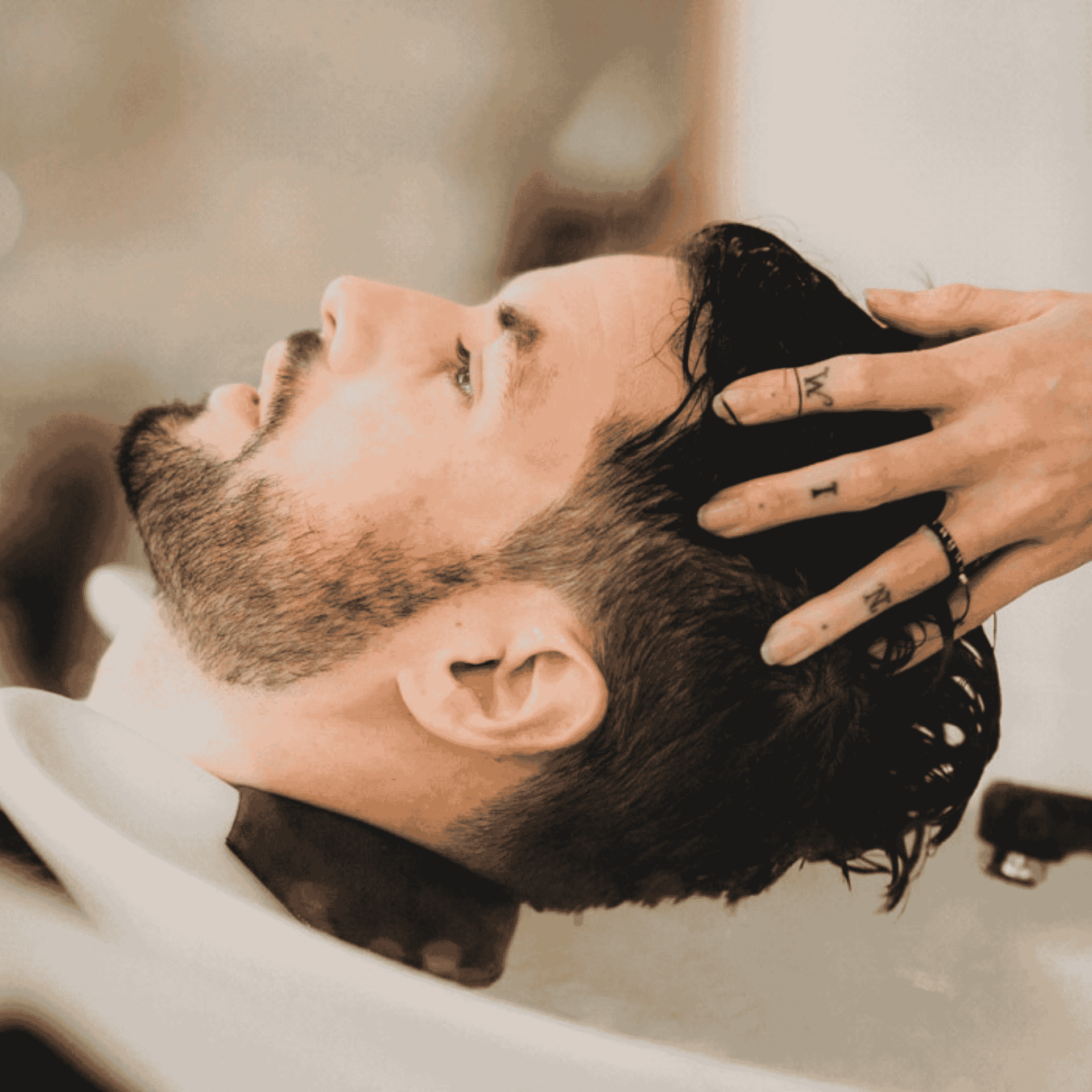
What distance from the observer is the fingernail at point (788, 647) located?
61 cm

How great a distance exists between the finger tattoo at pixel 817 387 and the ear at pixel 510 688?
0.24 m

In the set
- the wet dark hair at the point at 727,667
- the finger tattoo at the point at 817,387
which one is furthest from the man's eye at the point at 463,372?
the finger tattoo at the point at 817,387

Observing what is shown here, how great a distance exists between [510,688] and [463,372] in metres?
0.26

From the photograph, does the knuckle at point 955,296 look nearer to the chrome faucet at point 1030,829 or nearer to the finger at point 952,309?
the finger at point 952,309

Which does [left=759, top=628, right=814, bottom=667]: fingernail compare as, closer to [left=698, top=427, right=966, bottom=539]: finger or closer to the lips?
[left=698, top=427, right=966, bottom=539]: finger

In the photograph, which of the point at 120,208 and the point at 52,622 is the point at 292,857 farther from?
the point at 120,208

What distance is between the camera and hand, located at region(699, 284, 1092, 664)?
23.4 inches

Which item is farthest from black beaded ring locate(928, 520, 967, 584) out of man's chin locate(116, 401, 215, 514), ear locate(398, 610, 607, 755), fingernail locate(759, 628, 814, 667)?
man's chin locate(116, 401, 215, 514)

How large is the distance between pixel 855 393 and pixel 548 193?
61 cm

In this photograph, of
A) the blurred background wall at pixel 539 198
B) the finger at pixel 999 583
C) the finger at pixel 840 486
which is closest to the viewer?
the finger at pixel 840 486

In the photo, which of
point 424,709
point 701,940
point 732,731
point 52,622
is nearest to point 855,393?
point 732,731

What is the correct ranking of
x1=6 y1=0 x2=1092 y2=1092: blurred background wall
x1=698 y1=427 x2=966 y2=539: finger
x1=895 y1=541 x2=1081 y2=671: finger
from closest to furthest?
x1=698 y1=427 x2=966 y2=539: finger, x1=895 y1=541 x2=1081 y2=671: finger, x1=6 y1=0 x2=1092 y2=1092: blurred background wall

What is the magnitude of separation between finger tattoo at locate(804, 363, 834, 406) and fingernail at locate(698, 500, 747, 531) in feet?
0.30

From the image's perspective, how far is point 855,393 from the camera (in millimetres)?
589
